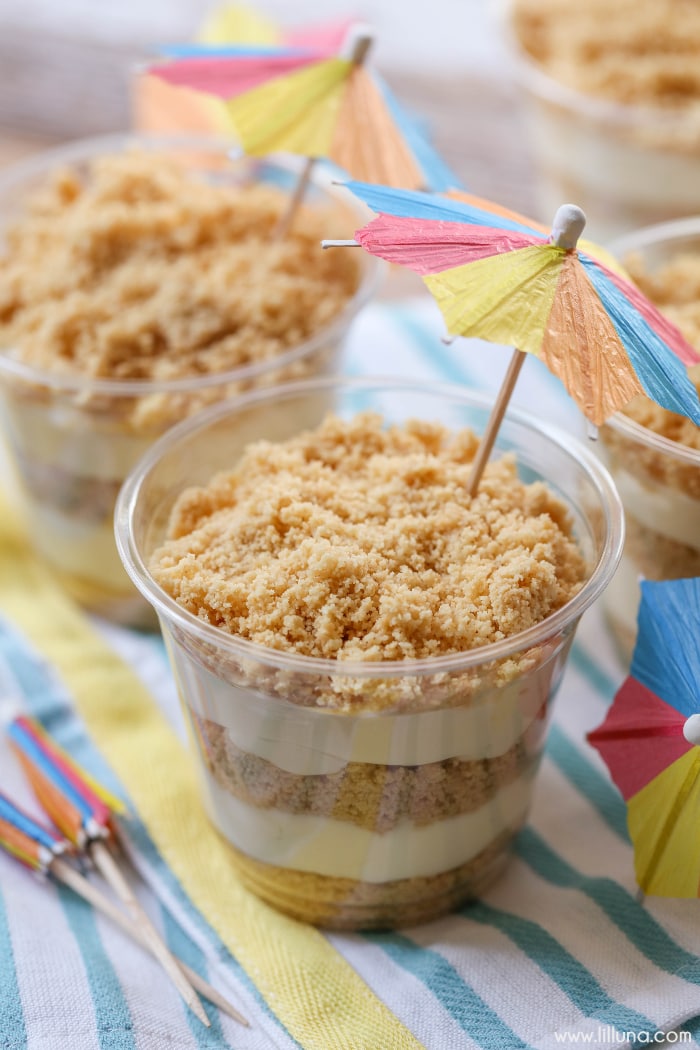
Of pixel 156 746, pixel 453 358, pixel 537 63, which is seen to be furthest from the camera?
pixel 537 63

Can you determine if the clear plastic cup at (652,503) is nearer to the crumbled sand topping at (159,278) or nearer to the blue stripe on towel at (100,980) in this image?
the crumbled sand topping at (159,278)

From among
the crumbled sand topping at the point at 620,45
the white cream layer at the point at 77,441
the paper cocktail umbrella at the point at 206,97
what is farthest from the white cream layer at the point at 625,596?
the paper cocktail umbrella at the point at 206,97

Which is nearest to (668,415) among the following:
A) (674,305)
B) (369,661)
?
(674,305)

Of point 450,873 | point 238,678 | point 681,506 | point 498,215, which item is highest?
point 498,215

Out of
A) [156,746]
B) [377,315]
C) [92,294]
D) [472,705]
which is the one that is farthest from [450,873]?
[377,315]

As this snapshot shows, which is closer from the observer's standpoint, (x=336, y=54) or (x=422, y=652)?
(x=422, y=652)

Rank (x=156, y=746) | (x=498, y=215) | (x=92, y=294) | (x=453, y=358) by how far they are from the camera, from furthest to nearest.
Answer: (x=453, y=358) < (x=92, y=294) < (x=156, y=746) < (x=498, y=215)

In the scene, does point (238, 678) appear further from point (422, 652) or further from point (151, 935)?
point (151, 935)
